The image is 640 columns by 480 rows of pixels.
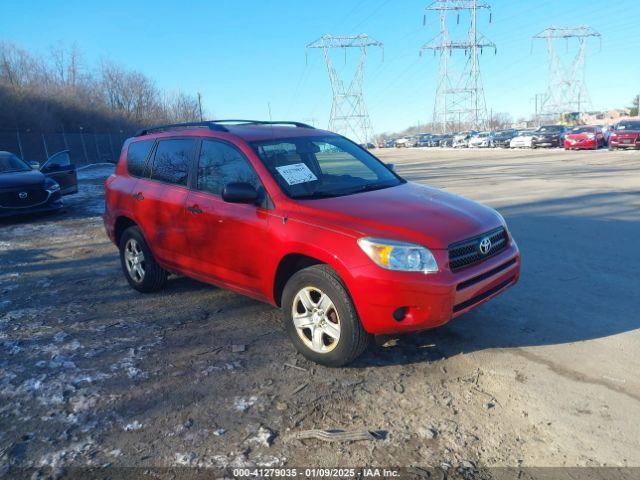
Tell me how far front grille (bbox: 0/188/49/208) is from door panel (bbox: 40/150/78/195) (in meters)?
0.96

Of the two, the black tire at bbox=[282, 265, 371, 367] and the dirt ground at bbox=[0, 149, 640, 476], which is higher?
the black tire at bbox=[282, 265, 371, 367]

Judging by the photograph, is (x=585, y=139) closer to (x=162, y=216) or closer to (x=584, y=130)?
(x=584, y=130)

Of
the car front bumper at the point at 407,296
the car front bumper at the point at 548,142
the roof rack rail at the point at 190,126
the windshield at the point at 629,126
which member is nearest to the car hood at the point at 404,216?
the car front bumper at the point at 407,296

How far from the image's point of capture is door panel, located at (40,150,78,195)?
1168 cm

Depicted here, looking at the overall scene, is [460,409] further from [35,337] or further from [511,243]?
[35,337]

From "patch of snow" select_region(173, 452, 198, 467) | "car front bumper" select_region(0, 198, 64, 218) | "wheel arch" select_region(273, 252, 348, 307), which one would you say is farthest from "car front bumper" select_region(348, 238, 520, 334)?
"car front bumper" select_region(0, 198, 64, 218)

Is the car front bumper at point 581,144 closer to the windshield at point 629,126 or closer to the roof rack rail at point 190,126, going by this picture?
the windshield at point 629,126

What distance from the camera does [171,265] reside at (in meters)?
5.04

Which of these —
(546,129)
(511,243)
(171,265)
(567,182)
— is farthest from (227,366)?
(546,129)

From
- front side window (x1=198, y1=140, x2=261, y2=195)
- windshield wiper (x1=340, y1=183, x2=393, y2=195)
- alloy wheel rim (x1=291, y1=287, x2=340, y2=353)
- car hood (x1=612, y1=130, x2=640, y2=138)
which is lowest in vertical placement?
alloy wheel rim (x1=291, y1=287, x2=340, y2=353)

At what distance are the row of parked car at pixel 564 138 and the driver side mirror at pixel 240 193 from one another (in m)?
27.6

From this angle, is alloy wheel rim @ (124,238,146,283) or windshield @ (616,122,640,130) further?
windshield @ (616,122,640,130)

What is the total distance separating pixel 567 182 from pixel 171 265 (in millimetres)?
12416

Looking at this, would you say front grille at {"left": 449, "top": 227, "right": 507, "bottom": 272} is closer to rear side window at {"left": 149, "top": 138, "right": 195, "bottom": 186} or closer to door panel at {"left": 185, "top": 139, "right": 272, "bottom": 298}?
door panel at {"left": 185, "top": 139, "right": 272, "bottom": 298}
